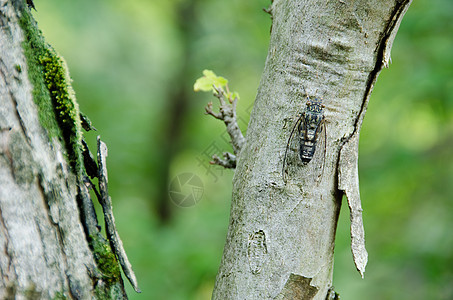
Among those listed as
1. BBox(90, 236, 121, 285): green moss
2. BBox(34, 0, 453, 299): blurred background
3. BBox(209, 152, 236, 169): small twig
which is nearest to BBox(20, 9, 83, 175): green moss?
BBox(90, 236, 121, 285): green moss

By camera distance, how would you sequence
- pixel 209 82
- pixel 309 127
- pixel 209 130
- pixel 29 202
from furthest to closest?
pixel 209 130 < pixel 209 82 < pixel 309 127 < pixel 29 202

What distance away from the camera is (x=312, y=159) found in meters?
1.38

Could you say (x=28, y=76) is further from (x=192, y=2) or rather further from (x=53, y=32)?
(x=53, y=32)

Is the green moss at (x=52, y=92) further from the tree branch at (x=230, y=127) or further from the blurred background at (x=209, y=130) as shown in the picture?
the blurred background at (x=209, y=130)

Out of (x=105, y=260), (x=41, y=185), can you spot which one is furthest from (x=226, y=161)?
(x=41, y=185)

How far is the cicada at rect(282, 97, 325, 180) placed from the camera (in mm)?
1336

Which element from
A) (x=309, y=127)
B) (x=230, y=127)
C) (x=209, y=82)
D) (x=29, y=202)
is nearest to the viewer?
(x=29, y=202)

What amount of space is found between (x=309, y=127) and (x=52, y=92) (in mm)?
872

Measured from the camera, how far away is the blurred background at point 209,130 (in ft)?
13.6

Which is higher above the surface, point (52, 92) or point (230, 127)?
point (230, 127)

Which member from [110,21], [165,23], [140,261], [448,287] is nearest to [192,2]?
[165,23]

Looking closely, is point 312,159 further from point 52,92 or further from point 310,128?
point 52,92

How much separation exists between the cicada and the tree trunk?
0.01 metres

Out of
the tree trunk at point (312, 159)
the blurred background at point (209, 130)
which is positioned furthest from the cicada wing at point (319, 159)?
the blurred background at point (209, 130)
